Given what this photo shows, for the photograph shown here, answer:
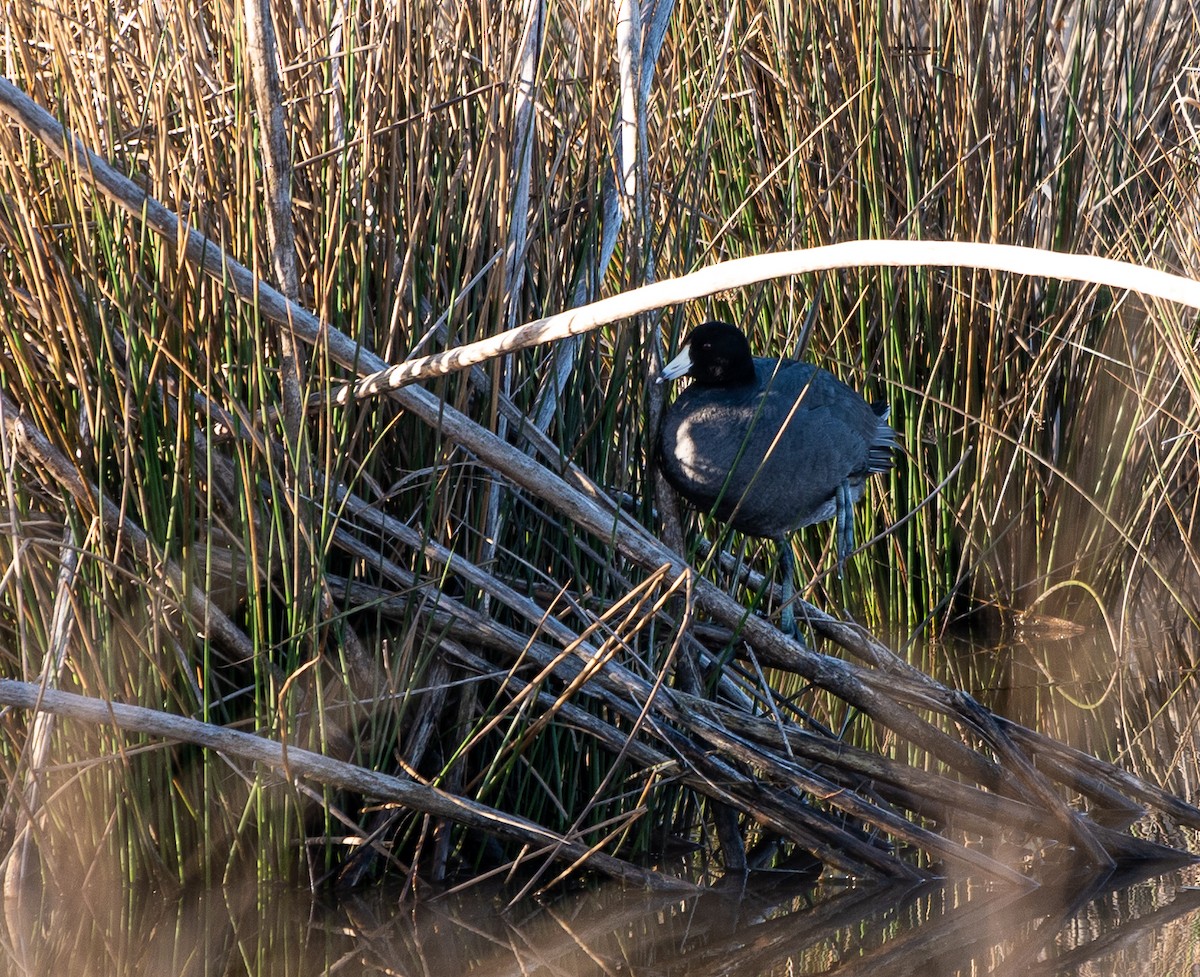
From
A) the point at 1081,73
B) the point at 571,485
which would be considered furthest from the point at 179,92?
the point at 1081,73

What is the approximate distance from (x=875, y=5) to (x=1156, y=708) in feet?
5.68

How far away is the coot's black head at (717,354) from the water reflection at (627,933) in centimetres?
93

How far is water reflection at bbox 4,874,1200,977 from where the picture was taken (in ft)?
6.25

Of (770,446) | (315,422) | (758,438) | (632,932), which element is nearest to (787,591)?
(758,438)

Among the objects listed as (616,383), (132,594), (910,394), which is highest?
(616,383)

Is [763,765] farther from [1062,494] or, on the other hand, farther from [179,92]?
[1062,494]

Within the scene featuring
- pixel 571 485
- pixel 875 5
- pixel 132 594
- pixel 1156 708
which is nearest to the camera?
pixel 132 594

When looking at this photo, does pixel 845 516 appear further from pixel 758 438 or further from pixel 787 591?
pixel 758 438

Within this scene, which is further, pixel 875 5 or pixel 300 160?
pixel 875 5

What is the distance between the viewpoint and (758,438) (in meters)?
2.54

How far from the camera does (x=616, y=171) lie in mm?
2230

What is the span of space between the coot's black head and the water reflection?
93cm

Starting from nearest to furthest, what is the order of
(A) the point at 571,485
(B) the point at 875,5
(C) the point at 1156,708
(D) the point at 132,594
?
(D) the point at 132,594
(A) the point at 571,485
(C) the point at 1156,708
(B) the point at 875,5

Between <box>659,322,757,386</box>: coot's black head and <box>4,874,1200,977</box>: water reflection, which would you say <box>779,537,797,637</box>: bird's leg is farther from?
<box>4,874,1200,977</box>: water reflection
